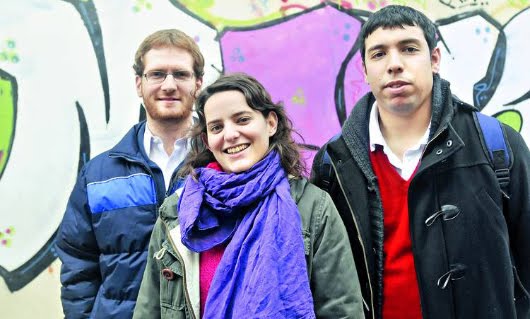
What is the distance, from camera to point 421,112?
83.0 inches

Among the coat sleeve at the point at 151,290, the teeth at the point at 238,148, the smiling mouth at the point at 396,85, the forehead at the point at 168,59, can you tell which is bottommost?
the coat sleeve at the point at 151,290

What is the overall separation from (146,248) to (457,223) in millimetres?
1286

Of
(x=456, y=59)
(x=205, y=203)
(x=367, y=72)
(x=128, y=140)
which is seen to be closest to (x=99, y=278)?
(x=128, y=140)

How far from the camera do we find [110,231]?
2203mm

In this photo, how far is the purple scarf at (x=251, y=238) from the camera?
5.46 ft

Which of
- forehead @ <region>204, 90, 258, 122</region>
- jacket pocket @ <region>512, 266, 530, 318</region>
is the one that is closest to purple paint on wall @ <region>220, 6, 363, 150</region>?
forehead @ <region>204, 90, 258, 122</region>

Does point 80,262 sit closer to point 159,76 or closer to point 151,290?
point 151,290

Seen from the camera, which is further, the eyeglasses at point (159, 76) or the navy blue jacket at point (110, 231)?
the eyeglasses at point (159, 76)

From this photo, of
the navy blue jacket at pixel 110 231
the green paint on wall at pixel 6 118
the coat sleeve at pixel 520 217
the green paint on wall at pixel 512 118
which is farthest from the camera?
the green paint on wall at pixel 512 118

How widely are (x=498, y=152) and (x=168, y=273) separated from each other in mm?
1339

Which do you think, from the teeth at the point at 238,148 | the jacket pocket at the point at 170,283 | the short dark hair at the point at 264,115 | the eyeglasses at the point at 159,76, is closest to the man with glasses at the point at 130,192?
the eyeglasses at the point at 159,76

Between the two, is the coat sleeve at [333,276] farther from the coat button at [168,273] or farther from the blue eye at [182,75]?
the blue eye at [182,75]

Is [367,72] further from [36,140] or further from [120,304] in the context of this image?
[36,140]

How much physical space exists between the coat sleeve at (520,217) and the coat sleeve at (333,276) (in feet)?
2.44
